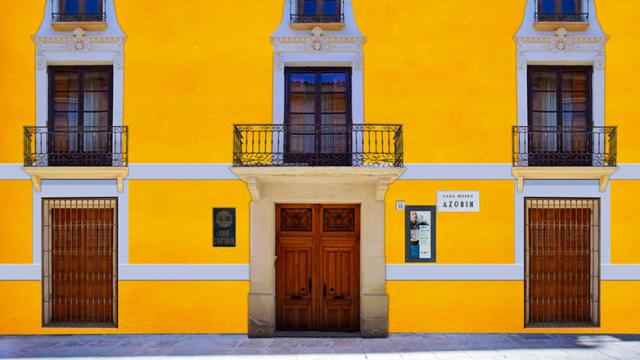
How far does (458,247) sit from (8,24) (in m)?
10.5

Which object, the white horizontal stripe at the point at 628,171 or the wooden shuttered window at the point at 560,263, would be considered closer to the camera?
the white horizontal stripe at the point at 628,171

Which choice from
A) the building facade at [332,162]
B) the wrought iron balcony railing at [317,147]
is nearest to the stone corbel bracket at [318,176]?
the building facade at [332,162]

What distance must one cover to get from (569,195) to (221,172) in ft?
23.5

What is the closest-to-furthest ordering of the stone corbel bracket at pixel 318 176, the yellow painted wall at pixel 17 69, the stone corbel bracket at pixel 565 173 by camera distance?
the stone corbel bracket at pixel 318 176 → the stone corbel bracket at pixel 565 173 → the yellow painted wall at pixel 17 69

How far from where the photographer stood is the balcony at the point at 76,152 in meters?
10.7

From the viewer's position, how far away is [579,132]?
1092 cm

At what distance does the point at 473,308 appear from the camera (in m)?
10.8

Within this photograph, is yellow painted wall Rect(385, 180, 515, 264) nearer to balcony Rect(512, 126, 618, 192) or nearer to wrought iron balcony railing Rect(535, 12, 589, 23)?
balcony Rect(512, 126, 618, 192)

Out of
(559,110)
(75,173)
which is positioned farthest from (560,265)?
(75,173)

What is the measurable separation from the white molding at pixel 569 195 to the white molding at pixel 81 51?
8.49 metres

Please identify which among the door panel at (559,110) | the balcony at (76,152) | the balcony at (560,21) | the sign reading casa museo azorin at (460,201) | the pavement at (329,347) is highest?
the balcony at (560,21)

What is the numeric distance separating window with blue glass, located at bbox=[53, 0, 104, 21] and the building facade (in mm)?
102

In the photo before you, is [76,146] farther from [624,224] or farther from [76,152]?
[624,224]

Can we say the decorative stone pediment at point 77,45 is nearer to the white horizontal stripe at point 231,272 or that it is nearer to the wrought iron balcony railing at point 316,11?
the wrought iron balcony railing at point 316,11
